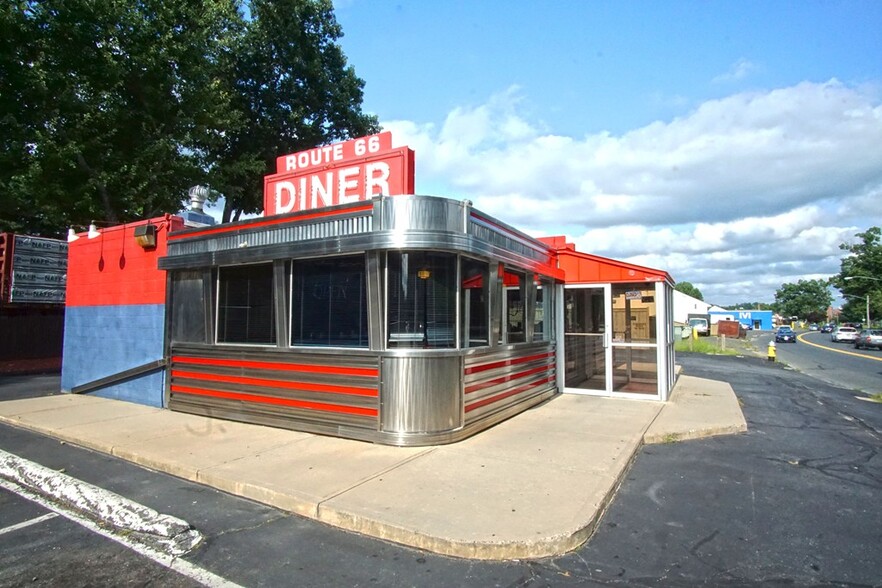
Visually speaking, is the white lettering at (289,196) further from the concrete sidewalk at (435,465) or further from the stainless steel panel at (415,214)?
the concrete sidewalk at (435,465)

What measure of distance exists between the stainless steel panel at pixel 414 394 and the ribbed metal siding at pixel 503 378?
19.2 inches

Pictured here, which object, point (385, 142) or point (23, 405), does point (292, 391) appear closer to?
point (385, 142)

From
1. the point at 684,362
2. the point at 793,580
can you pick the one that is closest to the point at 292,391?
the point at 793,580

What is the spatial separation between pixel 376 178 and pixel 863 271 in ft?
278

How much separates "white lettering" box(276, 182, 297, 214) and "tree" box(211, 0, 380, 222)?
13.8m

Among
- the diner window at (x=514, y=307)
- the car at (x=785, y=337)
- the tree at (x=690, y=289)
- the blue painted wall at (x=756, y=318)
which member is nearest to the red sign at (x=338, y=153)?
the diner window at (x=514, y=307)

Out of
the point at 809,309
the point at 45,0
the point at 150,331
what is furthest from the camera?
the point at 809,309

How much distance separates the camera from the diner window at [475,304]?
6.85m

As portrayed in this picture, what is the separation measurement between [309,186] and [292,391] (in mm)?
3422

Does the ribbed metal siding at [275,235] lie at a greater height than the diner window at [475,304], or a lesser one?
greater

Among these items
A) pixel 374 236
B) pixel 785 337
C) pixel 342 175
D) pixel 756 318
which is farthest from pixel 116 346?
pixel 756 318

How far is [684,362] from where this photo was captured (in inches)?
840

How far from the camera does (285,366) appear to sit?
23.8ft

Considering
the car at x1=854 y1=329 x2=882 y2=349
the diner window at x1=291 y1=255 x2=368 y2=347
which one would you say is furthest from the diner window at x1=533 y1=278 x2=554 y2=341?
the car at x1=854 y1=329 x2=882 y2=349
